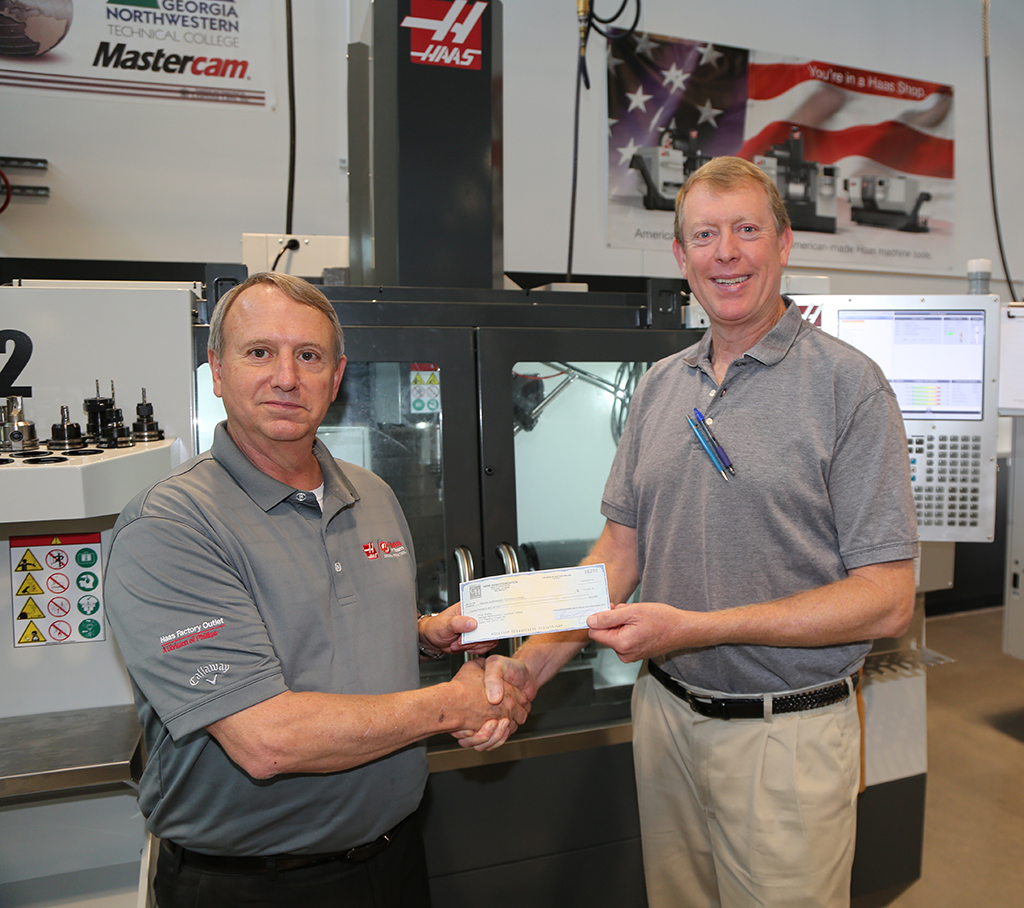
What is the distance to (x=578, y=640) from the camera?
150 cm

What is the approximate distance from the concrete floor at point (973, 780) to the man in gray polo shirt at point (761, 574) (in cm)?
135

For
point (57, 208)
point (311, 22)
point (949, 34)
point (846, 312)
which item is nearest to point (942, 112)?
point (949, 34)

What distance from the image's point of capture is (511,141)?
11.0 feet

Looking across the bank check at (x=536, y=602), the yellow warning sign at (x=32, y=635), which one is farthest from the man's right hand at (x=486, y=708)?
the yellow warning sign at (x=32, y=635)

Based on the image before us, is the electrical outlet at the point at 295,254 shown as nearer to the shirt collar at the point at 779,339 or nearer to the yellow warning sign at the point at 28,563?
the yellow warning sign at the point at 28,563

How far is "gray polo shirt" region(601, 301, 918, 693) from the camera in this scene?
3.82ft

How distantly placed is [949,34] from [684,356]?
413 cm

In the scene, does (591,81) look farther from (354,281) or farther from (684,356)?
(684,356)

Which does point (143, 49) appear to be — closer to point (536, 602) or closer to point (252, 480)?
point (252, 480)

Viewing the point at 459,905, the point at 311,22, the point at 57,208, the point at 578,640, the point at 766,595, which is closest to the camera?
the point at 766,595

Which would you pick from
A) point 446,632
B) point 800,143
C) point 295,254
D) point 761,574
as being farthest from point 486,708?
point 800,143

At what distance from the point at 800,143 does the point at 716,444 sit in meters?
3.32

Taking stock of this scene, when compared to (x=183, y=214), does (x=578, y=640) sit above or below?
below

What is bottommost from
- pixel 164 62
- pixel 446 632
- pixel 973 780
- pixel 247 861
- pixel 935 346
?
pixel 973 780
